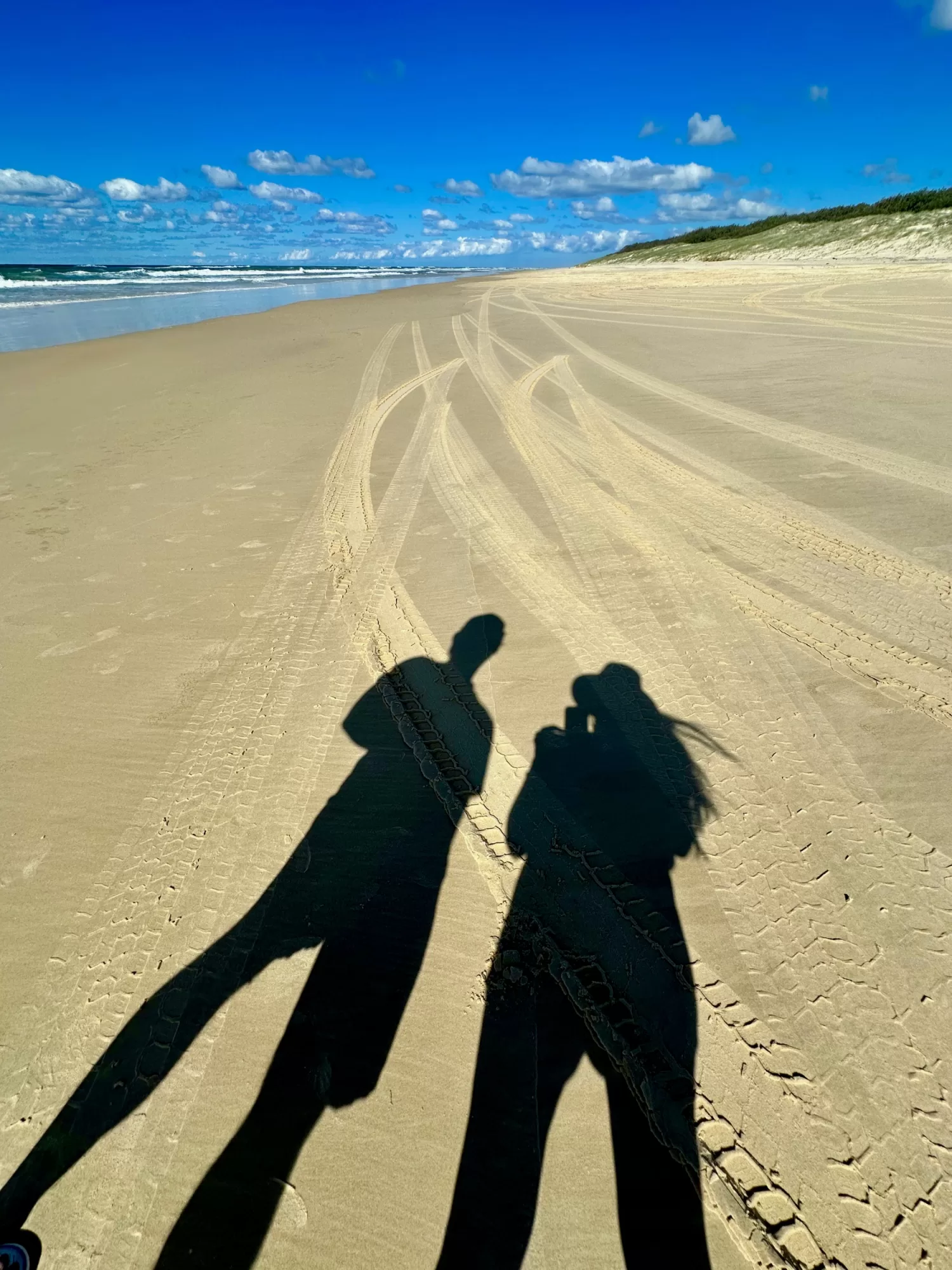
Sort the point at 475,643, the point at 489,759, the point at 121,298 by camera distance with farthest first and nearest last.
→ 1. the point at 121,298
2. the point at 475,643
3. the point at 489,759

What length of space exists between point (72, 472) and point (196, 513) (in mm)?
2556

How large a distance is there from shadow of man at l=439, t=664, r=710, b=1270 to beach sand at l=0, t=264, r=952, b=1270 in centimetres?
5

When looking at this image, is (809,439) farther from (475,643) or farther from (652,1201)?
(652,1201)

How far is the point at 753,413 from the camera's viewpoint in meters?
7.92

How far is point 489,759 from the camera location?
3.05 meters

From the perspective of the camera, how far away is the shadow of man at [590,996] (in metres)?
1.65

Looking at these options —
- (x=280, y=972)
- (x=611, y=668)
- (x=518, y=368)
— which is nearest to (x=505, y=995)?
(x=280, y=972)

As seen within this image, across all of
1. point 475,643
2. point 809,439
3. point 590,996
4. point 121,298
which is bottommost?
point 590,996

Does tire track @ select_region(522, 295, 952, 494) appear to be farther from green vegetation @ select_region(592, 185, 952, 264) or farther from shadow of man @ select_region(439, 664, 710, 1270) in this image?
green vegetation @ select_region(592, 185, 952, 264)

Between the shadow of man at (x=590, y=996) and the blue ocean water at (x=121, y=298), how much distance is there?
Answer: 20.7m

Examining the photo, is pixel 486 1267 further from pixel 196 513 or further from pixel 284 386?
pixel 284 386

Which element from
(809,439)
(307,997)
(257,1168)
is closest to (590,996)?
(307,997)

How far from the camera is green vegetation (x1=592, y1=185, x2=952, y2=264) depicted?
96.8 ft

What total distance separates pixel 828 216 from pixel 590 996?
48.1 m
